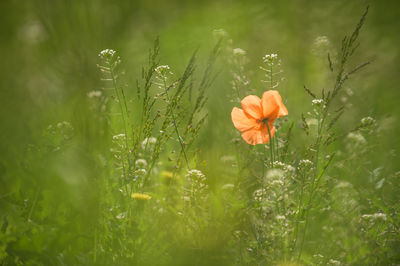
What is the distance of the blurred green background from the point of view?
1.40 meters

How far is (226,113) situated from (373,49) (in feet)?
3.30

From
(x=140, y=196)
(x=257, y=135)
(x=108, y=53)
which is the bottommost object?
(x=140, y=196)

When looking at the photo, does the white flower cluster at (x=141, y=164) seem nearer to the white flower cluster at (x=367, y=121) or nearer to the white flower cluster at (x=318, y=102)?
the white flower cluster at (x=318, y=102)

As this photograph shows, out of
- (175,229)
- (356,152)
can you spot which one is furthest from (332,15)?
(175,229)

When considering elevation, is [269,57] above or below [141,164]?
above

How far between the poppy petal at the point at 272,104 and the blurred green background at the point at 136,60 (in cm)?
25

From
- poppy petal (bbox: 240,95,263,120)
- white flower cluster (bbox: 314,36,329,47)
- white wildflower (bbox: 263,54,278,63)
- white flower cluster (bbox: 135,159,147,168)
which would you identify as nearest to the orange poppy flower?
poppy petal (bbox: 240,95,263,120)

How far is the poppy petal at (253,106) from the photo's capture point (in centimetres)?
131

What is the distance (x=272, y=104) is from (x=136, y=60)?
86cm

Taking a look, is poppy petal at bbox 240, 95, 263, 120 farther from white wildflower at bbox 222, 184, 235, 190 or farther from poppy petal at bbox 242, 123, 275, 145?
white wildflower at bbox 222, 184, 235, 190

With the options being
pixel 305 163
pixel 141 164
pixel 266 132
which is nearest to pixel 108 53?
pixel 141 164

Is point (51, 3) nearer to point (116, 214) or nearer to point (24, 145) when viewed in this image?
point (24, 145)

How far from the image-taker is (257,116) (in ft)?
4.32

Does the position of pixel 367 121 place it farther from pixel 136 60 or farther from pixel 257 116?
pixel 136 60
